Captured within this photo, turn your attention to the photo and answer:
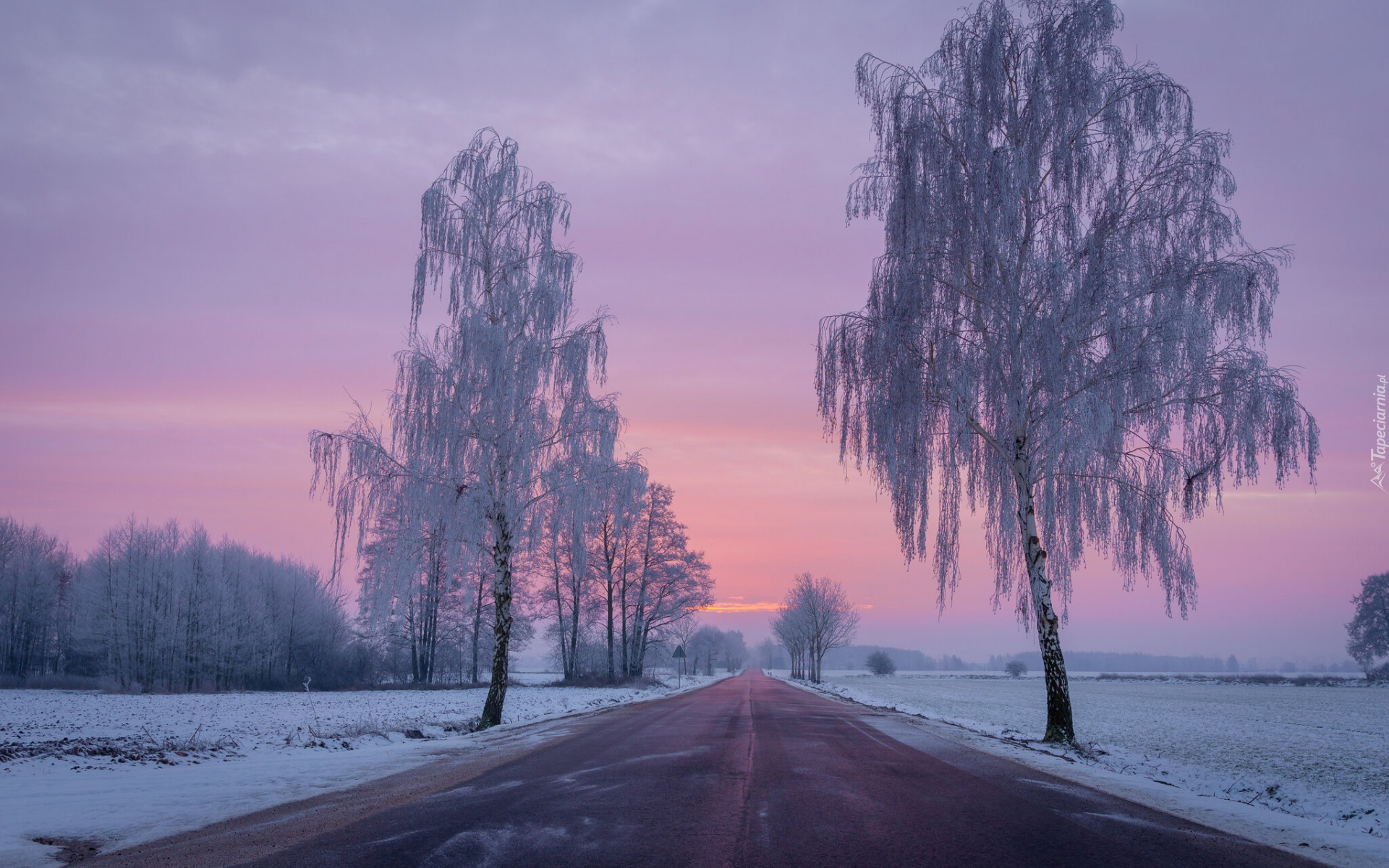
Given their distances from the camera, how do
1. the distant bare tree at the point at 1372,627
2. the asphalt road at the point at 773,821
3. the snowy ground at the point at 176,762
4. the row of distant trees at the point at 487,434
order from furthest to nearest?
1. the distant bare tree at the point at 1372,627
2. the row of distant trees at the point at 487,434
3. the snowy ground at the point at 176,762
4. the asphalt road at the point at 773,821

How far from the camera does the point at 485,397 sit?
59.7 ft

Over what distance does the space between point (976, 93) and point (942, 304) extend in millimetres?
4178

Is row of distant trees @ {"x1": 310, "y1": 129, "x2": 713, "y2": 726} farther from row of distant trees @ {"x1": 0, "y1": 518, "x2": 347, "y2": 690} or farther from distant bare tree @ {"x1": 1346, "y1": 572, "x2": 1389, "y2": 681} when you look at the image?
distant bare tree @ {"x1": 1346, "y1": 572, "x2": 1389, "y2": 681}

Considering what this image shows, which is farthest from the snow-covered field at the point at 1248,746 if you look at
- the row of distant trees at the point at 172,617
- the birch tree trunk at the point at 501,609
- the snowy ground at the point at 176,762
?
the row of distant trees at the point at 172,617

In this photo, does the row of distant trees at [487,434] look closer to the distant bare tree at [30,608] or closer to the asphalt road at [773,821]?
the asphalt road at [773,821]

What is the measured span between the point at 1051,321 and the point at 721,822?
10352 mm

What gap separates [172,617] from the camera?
44562 mm

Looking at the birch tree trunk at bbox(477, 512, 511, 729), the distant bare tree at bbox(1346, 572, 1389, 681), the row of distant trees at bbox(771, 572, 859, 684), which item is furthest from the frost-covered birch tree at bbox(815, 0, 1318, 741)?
the distant bare tree at bbox(1346, 572, 1389, 681)

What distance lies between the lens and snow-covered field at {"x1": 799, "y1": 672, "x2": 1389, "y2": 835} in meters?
8.47

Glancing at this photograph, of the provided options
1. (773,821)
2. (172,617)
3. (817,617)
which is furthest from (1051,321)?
(817,617)

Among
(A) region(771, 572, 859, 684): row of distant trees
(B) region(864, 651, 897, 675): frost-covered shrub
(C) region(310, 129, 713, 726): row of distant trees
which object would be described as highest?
(C) region(310, 129, 713, 726): row of distant trees

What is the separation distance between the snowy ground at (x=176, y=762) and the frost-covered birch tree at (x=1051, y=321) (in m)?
10.6

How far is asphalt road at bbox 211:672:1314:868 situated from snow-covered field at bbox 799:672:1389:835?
7.21 feet

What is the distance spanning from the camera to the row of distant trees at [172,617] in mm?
44375
